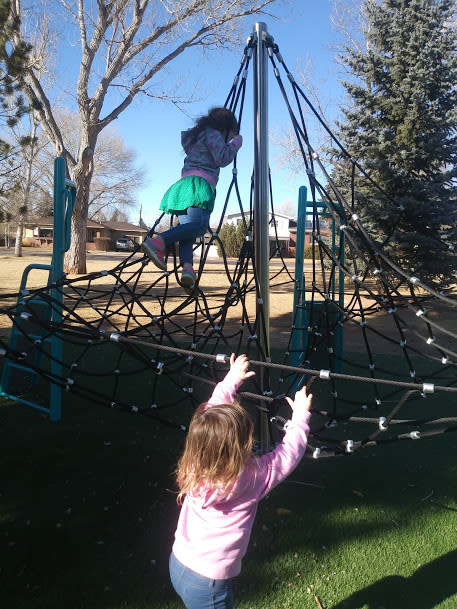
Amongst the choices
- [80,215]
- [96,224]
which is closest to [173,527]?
[80,215]

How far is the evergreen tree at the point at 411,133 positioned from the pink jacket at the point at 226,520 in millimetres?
8904

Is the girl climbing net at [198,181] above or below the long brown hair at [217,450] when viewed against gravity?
above

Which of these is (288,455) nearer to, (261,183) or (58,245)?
(261,183)

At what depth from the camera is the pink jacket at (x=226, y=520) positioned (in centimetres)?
151

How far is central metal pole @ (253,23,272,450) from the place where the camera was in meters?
2.47

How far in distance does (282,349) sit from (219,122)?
16.2 ft

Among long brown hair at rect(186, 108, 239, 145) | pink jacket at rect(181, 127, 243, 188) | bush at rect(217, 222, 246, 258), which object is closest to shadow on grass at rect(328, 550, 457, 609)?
pink jacket at rect(181, 127, 243, 188)

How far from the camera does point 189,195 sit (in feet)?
9.34

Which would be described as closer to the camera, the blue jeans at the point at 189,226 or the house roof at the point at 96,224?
the blue jeans at the point at 189,226

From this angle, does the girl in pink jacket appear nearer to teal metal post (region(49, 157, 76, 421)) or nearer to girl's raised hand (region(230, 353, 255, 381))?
girl's raised hand (region(230, 353, 255, 381))

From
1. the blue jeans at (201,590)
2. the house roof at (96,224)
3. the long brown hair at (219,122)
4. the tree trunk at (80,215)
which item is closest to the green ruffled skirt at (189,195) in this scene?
the long brown hair at (219,122)

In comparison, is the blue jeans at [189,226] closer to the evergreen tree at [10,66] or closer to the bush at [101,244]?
the evergreen tree at [10,66]

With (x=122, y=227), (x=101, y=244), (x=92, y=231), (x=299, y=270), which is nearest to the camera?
(x=299, y=270)

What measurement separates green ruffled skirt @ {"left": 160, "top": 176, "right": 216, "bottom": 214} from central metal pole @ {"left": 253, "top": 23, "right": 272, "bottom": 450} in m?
0.44
